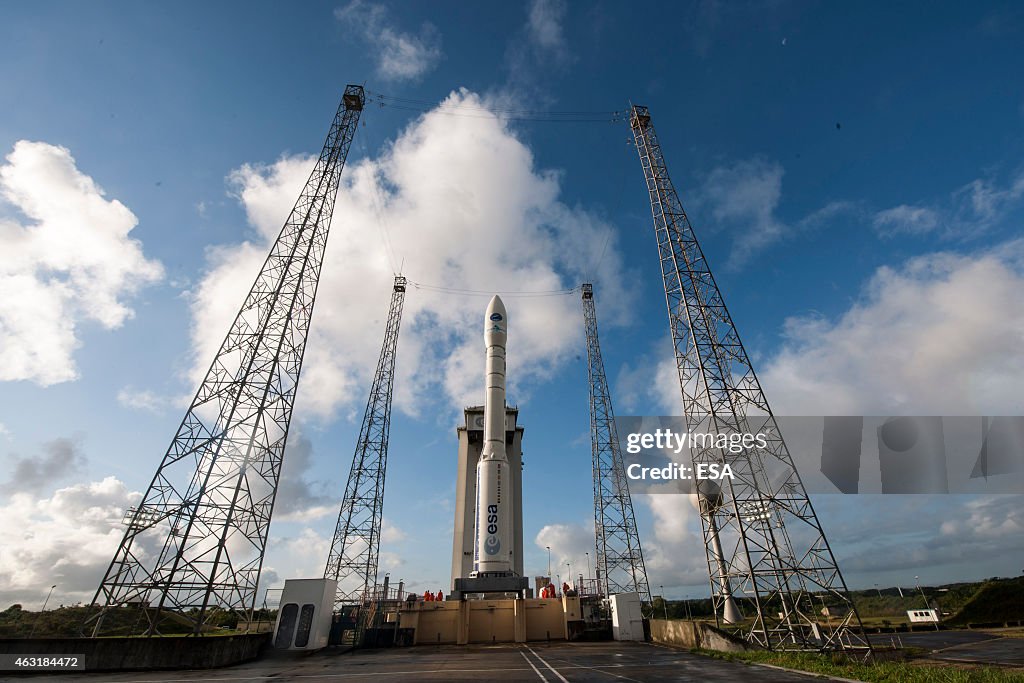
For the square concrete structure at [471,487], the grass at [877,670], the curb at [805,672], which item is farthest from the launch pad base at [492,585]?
the curb at [805,672]

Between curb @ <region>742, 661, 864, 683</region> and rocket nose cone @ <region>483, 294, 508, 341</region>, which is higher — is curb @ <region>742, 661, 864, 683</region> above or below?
below

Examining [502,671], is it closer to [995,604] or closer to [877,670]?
[877,670]

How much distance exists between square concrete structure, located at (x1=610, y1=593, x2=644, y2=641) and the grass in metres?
14.0

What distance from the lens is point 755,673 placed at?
15.8 metres

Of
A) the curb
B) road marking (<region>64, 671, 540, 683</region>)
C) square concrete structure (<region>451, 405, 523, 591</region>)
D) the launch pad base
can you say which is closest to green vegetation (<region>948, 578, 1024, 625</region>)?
square concrete structure (<region>451, 405, 523, 591</region>)

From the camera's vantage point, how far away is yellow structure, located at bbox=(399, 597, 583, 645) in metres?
35.2

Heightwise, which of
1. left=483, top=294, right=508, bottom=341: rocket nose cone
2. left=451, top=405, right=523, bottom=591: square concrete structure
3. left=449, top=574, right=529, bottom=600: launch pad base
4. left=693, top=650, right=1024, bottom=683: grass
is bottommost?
left=693, top=650, right=1024, bottom=683: grass

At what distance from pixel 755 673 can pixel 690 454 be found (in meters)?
13.4

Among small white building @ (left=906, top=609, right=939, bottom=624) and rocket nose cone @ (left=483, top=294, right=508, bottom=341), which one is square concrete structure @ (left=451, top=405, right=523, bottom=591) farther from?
small white building @ (left=906, top=609, right=939, bottom=624)

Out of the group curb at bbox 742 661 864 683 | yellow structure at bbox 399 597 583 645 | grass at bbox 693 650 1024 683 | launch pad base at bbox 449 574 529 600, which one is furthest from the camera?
yellow structure at bbox 399 597 583 645

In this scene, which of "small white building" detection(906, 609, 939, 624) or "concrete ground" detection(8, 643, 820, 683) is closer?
"concrete ground" detection(8, 643, 820, 683)

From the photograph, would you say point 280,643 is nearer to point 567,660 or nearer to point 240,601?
point 240,601

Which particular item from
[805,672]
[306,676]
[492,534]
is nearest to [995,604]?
[492,534]

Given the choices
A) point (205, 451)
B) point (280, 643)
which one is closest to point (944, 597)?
point (280, 643)
